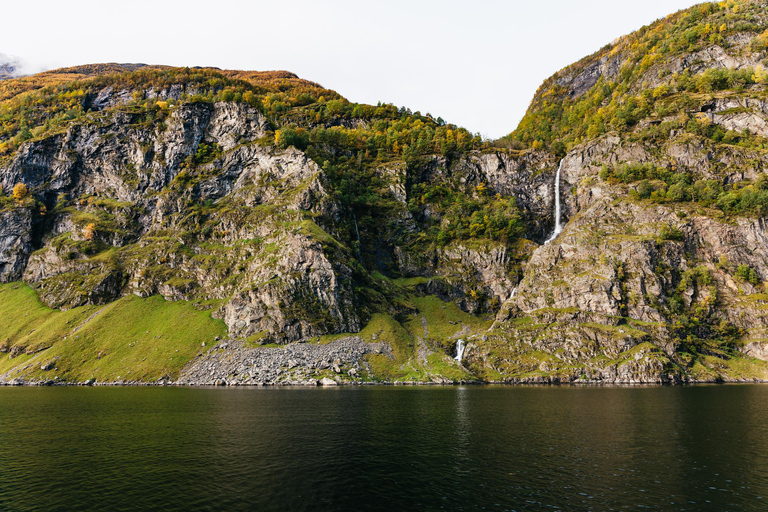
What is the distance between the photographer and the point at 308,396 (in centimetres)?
7581

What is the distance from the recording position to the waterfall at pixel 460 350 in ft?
393

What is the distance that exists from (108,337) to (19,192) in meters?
105

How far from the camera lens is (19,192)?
16838 centimetres

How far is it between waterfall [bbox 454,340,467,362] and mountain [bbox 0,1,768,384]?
1.56ft

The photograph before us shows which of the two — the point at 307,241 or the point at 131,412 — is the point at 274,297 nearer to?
the point at 307,241

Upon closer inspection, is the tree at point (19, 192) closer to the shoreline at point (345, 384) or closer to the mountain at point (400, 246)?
the mountain at point (400, 246)

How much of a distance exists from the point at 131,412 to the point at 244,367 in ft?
167

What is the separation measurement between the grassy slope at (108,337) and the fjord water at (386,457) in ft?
172

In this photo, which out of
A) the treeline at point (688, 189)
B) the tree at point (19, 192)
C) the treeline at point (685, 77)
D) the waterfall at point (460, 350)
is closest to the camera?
the waterfall at point (460, 350)

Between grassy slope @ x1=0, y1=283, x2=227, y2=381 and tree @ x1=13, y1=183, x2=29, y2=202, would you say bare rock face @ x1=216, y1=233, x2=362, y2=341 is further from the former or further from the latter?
tree @ x1=13, y1=183, x2=29, y2=202

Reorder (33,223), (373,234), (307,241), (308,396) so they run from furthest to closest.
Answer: (373,234) < (33,223) < (307,241) < (308,396)

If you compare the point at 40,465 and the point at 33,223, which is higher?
the point at 33,223

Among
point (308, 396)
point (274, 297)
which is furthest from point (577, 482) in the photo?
point (274, 297)

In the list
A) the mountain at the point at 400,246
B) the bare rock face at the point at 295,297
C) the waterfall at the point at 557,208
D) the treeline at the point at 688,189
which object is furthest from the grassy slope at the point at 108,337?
the treeline at the point at 688,189
